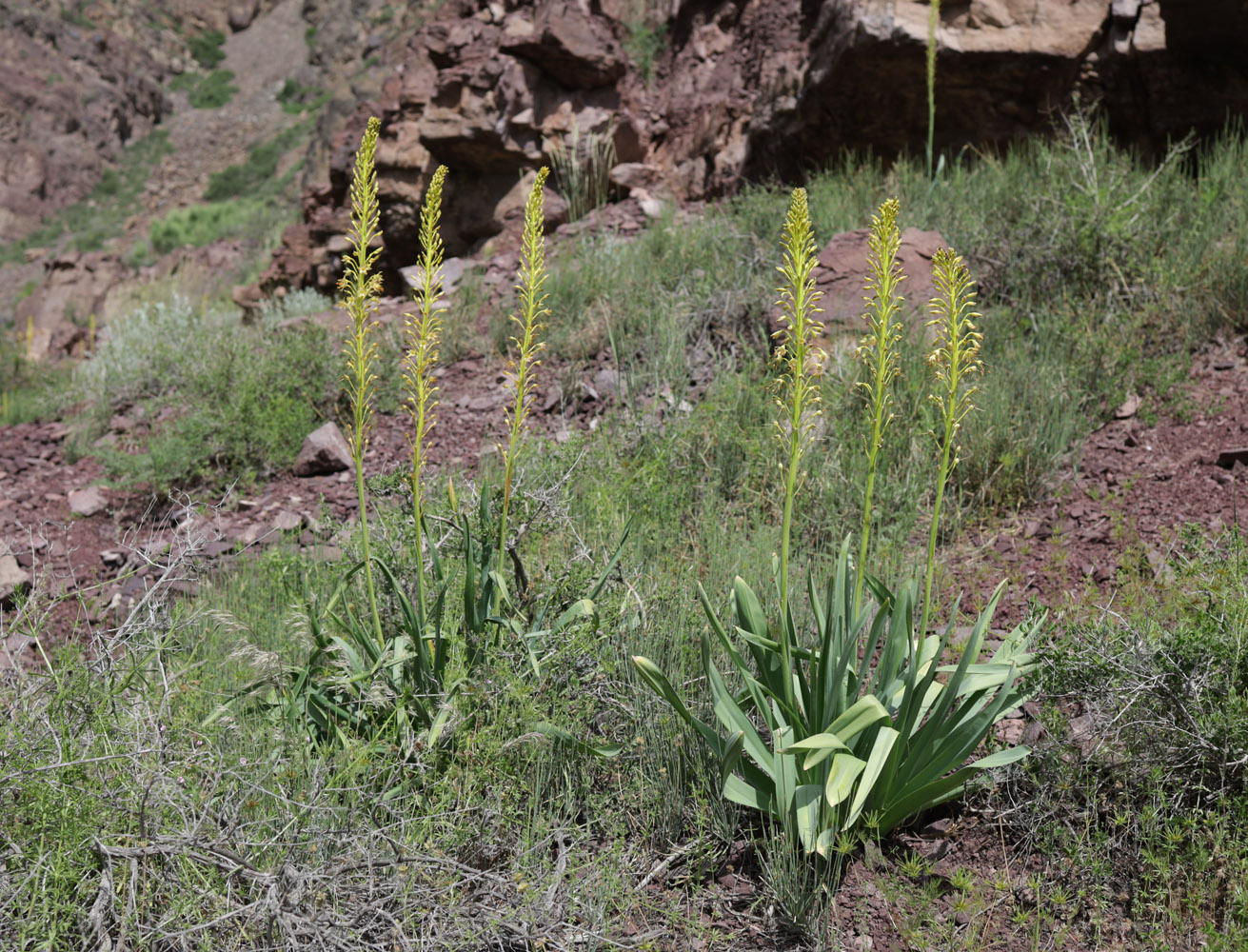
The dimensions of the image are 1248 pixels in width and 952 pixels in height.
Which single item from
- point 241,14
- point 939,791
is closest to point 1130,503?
point 939,791

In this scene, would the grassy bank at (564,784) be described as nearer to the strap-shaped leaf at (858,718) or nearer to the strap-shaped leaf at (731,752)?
the strap-shaped leaf at (731,752)

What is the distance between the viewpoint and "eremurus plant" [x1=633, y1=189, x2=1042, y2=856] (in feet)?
7.00

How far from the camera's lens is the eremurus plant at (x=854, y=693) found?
2133mm

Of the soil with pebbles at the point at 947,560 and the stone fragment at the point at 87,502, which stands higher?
the soil with pebbles at the point at 947,560

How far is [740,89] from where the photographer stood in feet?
29.2

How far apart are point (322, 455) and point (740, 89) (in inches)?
236

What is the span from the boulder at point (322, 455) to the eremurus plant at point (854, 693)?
12.0 feet

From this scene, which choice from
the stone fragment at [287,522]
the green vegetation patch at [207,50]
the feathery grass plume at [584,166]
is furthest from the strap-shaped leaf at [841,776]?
the green vegetation patch at [207,50]

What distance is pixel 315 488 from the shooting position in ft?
17.3

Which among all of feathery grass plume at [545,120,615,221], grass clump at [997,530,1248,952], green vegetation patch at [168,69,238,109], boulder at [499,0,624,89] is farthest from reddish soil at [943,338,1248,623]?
green vegetation patch at [168,69,238,109]

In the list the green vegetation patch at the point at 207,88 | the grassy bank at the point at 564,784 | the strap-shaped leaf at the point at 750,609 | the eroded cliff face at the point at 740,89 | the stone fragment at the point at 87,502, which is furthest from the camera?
the green vegetation patch at the point at 207,88

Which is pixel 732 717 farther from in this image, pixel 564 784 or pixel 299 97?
pixel 299 97

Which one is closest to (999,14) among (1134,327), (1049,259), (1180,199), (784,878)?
(1180,199)

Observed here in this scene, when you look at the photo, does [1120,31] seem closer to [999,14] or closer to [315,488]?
[999,14]
